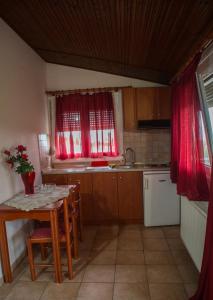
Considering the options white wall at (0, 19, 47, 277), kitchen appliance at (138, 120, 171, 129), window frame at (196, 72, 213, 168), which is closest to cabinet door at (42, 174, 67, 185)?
white wall at (0, 19, 47, 277)

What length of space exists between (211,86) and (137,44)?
107 centimetres

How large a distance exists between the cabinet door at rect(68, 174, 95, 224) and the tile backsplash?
3.16 feet

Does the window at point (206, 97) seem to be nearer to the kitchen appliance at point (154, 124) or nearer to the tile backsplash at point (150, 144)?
the kitchen appliance at point (154, 124)

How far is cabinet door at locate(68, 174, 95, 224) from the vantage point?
3453 mm

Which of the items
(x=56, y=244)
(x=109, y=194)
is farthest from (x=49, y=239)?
(x=109, y=194)

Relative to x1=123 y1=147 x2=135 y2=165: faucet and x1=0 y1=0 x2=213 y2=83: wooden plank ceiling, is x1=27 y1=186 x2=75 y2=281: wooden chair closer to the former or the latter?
x1=123 y1=147 x2=135 y2=165: faucet

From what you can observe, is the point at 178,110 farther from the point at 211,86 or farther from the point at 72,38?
the point at 72,38

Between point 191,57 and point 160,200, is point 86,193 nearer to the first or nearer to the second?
point 160,200

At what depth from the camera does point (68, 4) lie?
192cm

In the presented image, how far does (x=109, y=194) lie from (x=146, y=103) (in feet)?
5.28

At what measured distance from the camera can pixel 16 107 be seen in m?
2.70

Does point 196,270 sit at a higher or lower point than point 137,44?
lower

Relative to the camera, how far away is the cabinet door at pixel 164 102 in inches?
140

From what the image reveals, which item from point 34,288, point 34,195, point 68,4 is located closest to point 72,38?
point 68,4
